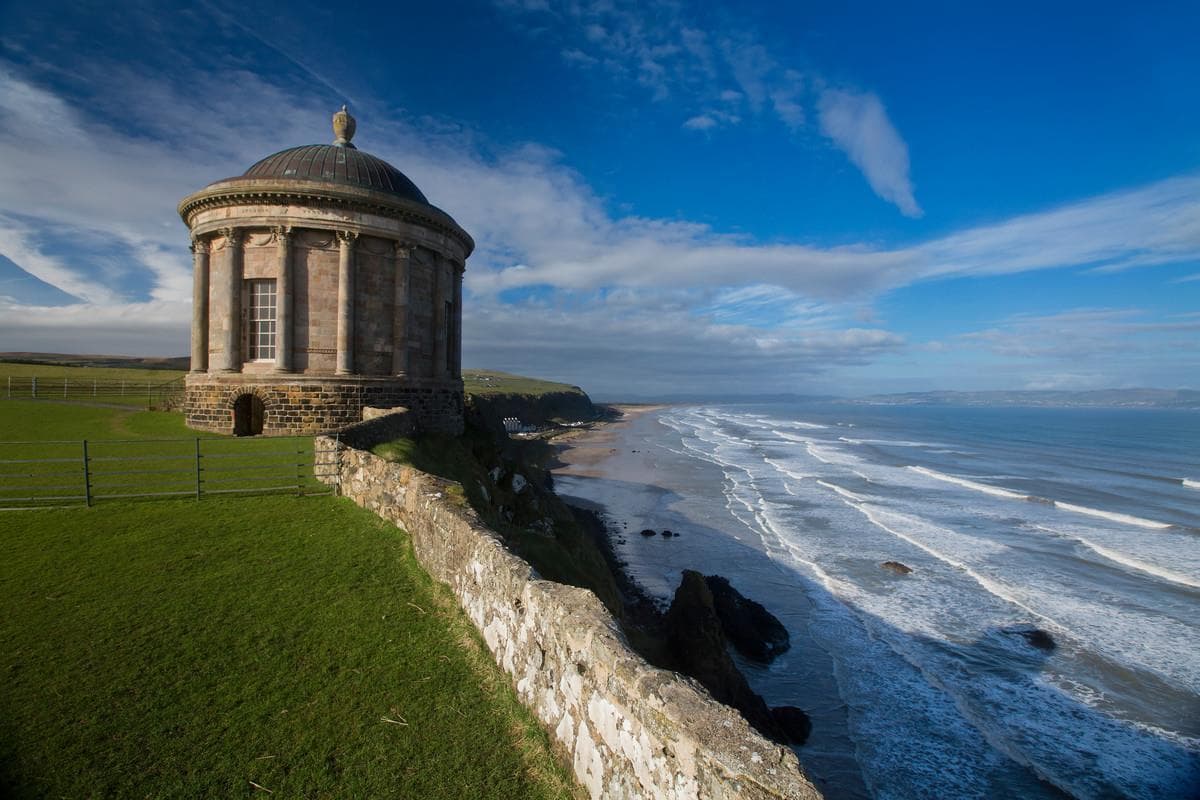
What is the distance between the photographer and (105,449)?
14.9 metres

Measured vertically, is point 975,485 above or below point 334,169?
below

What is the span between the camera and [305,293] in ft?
64.7

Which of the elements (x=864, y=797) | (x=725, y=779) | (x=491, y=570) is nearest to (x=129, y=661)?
(x=491, y=570)

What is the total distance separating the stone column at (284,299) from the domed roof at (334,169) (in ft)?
6.32

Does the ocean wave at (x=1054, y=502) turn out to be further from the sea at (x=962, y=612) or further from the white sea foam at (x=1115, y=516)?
the sea at (x=962, y=612)

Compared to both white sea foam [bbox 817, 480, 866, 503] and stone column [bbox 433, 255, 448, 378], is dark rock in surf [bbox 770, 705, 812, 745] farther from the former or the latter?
white sea foam [bbox 817, 480, 866, 503]

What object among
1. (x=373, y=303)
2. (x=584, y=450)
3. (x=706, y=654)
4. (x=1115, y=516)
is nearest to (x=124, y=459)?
(x=373, y=303)

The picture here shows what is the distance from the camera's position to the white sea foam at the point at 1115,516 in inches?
1086

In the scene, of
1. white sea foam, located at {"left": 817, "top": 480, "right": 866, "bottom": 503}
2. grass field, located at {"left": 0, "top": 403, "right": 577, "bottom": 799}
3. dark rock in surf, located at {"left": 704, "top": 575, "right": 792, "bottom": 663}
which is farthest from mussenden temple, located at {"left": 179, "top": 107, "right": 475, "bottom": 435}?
white sea foam, located at {"left": 817, "top": 480, "right": 866, "bottom": 503}

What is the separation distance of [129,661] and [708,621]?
1116 centimetres

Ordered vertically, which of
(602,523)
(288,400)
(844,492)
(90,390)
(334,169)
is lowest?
(602,523)

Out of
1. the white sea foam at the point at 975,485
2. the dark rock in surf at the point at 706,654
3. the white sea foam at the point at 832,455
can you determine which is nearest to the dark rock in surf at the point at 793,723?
the dark rock in surf at the point at 706,654

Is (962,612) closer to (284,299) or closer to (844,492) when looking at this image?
(844,492)

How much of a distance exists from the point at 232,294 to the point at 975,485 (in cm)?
4201
